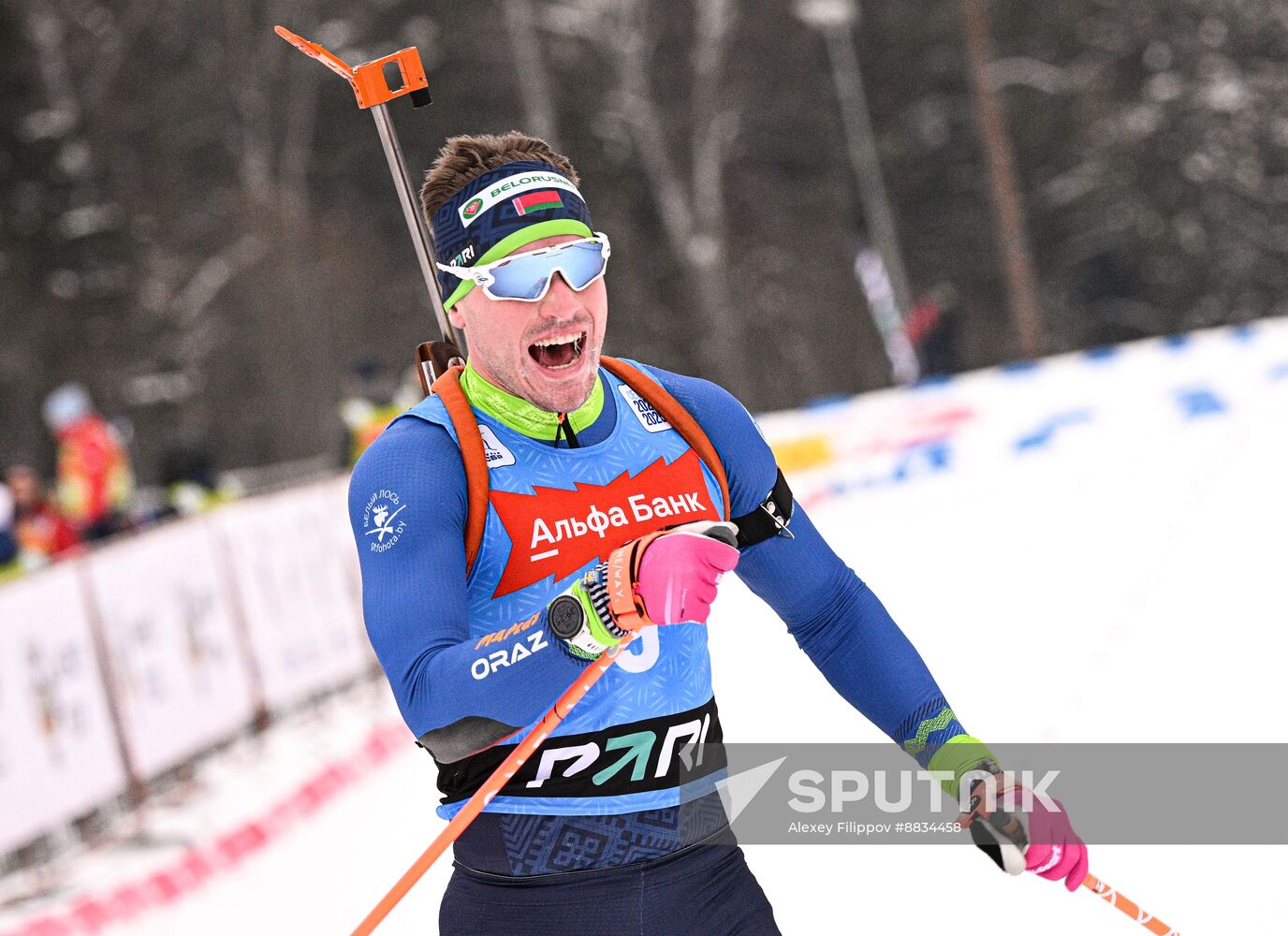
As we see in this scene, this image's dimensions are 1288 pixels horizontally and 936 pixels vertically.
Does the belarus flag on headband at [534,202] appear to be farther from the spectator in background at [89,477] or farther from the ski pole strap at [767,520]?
the spectator in background at [89,477]

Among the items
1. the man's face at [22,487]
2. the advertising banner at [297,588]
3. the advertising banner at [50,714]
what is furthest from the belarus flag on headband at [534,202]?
the man's face at [22,487]

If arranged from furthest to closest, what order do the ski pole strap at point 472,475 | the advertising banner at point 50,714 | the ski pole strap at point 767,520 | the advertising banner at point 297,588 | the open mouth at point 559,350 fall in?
the advertising banner at point 297,588 → the advertising banner at point 50,714 → the ski pole strap at point 767,520 → the open mouth at point 559,350 → the ski pole strap at point 472,475

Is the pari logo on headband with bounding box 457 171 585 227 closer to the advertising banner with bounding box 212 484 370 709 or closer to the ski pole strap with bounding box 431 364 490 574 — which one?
the ski pole strap with bounding box 431 364 490 574

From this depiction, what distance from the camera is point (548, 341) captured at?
268 centimetres

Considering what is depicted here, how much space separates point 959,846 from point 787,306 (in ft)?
86.6

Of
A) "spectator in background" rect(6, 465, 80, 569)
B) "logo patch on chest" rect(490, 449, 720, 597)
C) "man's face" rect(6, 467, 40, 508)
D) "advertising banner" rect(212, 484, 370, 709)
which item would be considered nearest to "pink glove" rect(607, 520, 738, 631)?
"logo patch on chest" rect(490, 449, 720, 597)

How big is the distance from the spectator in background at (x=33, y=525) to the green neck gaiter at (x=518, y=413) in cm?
776

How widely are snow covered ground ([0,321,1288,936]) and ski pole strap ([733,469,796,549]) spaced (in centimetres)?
10

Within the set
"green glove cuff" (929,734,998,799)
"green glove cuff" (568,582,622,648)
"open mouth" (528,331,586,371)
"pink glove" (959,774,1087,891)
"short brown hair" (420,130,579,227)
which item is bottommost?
"pink glove" (959,774,1087,891)

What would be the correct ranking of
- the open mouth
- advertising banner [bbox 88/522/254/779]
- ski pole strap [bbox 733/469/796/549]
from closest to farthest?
1. the open mouth
2. ski pole strap [bbox 733/469/796/549]
3. advertising banner [bbox 88/522/254/779]

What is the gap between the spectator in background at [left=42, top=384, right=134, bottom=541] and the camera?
9.76 meters

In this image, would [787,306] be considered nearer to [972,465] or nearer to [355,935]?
[972,465]

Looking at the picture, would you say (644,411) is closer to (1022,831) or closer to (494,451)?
(494,451)

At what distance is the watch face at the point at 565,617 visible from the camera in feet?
7.61
